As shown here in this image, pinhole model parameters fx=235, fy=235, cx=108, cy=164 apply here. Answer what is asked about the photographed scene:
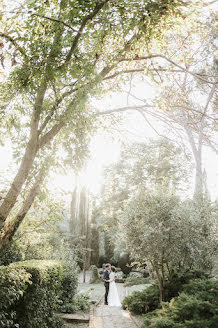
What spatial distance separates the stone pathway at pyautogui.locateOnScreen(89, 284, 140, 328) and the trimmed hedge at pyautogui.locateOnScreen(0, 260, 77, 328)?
4.53ft

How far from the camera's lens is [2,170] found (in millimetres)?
7176

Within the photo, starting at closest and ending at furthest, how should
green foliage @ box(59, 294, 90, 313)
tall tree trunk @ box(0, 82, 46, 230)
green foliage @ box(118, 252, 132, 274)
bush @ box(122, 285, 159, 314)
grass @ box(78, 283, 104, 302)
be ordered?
tall tree trunk @ box(0, 82, 46, 230) < green foliage @ box(59, 294, 90, 313) < bush @ box(122, 285, 159, 314) < grass @ box(78, 283, 104, 302) < green foliage @ box(118, 252, 132, 274)

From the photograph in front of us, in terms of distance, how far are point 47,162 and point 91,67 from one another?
79.0 inches

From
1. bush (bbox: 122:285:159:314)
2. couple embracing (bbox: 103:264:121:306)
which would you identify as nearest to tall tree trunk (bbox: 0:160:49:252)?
bush (bbox: 122:285:159:314)

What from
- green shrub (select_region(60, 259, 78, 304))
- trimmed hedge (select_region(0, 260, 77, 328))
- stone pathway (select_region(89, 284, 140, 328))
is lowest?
stone pathway (select_region(89, 284, 140, 328))

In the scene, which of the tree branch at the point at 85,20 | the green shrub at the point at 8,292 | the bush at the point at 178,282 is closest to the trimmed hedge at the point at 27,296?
the green shrub at the point at 8,292

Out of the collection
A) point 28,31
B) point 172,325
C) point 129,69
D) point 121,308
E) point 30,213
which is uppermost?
point 129,69

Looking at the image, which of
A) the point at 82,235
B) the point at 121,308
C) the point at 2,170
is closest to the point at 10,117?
the point at 2,170

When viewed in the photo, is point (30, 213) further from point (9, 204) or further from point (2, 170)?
point (9, 204)

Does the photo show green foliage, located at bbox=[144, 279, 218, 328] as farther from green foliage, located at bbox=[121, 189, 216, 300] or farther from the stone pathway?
green foliage, located at bbox=[121, 189, 216, 300]

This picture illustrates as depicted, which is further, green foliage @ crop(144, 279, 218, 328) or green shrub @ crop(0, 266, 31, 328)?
green foliage @ crop(144, 279, 218, 328)

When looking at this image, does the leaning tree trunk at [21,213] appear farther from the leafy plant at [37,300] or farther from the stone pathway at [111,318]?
the stone pathway at [111,318]

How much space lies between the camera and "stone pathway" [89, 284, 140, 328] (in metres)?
6.89

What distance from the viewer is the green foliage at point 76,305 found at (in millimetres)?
7735
